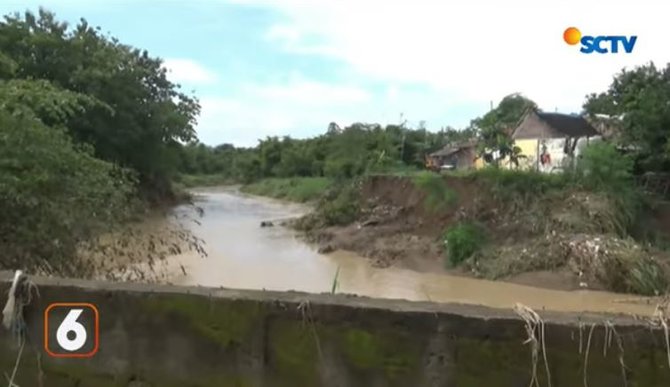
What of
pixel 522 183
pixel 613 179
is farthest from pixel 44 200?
pixel 613 179

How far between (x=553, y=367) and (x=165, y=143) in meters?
27.4

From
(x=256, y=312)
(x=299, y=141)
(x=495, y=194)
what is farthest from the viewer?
(x=299, y=141)

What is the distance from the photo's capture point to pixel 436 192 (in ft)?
58.4

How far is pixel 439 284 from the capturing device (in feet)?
44.4

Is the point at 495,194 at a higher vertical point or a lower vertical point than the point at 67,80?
lower

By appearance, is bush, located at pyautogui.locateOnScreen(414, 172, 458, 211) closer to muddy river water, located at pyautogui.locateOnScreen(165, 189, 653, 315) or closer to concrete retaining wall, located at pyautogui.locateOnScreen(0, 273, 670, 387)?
muddy river water, located at pyautogui.locateOnScreen(165, 189, 653, 315)

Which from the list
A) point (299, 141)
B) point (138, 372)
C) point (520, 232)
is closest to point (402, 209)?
point (520, 232)

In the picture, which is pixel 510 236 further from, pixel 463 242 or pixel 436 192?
pixel 436 192

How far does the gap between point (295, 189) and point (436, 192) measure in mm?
26085

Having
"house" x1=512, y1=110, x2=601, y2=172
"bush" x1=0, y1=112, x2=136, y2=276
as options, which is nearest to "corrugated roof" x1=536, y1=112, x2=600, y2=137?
"house" x1=512, y1=110, x2=601, y2=172

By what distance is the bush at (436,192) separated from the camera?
57.2 feet

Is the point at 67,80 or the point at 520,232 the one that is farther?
the point at 67,80

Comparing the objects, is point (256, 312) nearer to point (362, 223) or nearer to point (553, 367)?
point (553, 367)

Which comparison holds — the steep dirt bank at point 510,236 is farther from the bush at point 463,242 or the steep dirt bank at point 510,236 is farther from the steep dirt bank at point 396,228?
the bush at point 463,242
